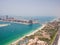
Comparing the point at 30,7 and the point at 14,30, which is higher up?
the point at 30,7

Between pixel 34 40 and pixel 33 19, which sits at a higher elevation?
pixel 33 19

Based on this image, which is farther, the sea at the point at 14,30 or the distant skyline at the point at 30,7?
the distant skyline at the point at 30,7

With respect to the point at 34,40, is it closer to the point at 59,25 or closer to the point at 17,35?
the point at 17,35

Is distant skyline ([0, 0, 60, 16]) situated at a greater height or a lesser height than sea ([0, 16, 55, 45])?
greater

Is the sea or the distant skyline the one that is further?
the distant skyline

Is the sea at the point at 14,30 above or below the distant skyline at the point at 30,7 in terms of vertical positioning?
below

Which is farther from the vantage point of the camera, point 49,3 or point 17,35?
point 49,3

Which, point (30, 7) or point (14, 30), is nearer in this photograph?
point (14, 30)

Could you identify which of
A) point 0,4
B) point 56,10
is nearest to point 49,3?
point 56,10
